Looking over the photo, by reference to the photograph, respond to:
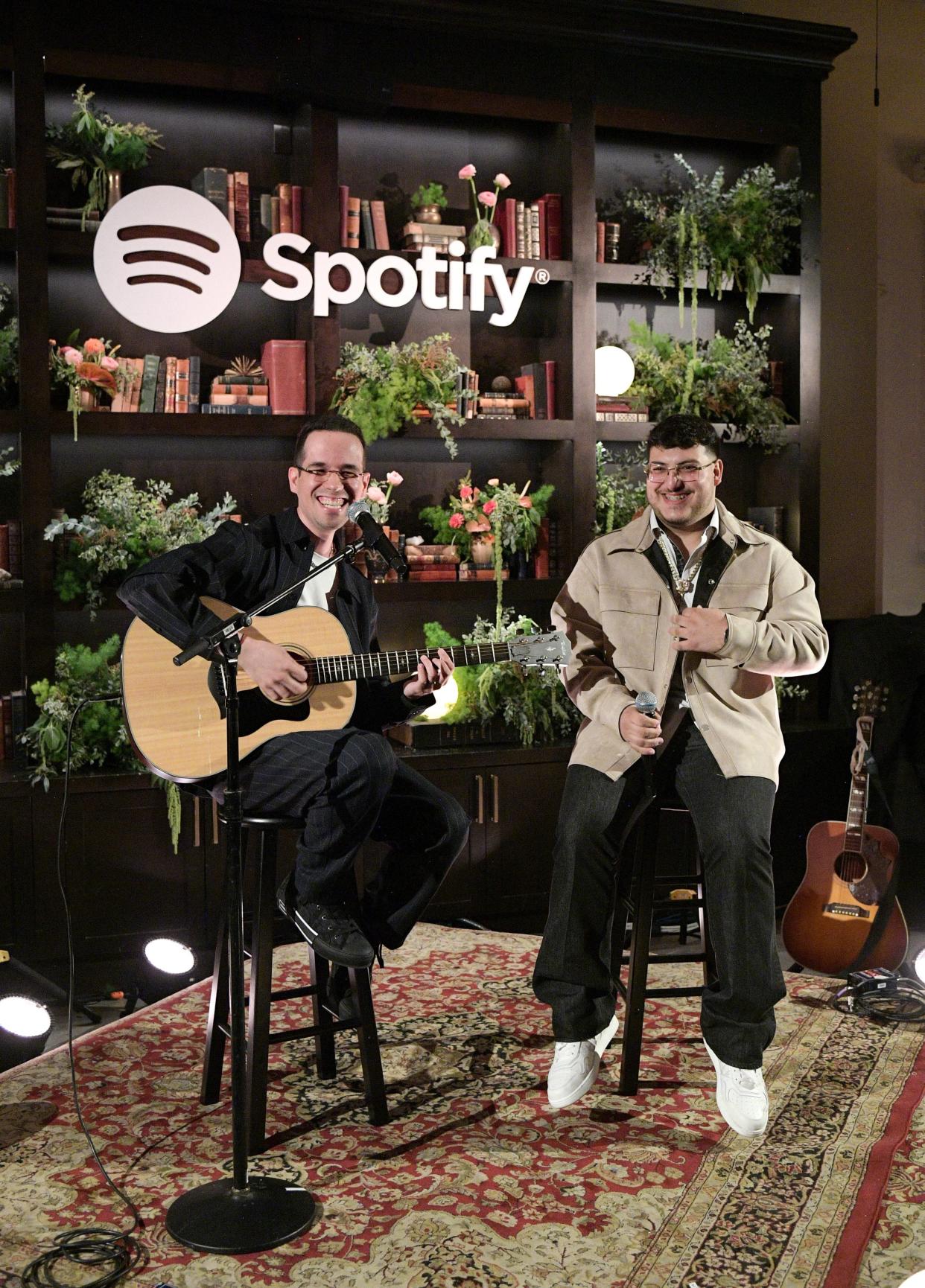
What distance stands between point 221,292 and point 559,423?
1.37 m

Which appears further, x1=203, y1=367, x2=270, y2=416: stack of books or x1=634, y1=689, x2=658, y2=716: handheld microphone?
x1=203, y1=367, x2=270, y2=416: stack of books

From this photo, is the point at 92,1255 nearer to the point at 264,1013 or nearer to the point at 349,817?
the point at 264,1013

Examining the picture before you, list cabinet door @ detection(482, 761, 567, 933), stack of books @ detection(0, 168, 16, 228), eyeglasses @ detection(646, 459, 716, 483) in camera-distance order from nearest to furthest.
Result: eyeglasses @ detection(646, 459, 716, 483) → stack of books @ detection(0, 168, 16, 228) → cabinet door @ detection(482, 761, 567, 933)

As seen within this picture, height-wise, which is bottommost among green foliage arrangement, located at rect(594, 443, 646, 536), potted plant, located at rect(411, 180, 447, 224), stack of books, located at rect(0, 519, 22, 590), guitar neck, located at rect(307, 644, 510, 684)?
guitar neck, located at rect(307, 644, 510, 684)

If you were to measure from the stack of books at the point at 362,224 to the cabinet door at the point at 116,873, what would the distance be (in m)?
2.18

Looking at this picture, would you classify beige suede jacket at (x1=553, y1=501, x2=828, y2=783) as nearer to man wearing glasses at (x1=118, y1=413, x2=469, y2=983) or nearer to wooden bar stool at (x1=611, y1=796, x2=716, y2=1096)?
wooden bar stool at (x1=611, y1=796, x2=716, y2=1096)

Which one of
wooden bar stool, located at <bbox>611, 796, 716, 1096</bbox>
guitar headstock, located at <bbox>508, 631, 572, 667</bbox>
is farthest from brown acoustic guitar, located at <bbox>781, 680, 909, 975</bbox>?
guitar headstock, located at <bbox>508, 631, 572, 667</bbox>

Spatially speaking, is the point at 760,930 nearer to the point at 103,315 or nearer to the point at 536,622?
the point at 536,622

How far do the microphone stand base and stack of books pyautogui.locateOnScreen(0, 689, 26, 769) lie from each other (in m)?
2.27

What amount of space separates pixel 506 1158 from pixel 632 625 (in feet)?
4.24

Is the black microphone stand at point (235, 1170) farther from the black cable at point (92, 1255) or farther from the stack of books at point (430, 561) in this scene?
the stack of books at point (430, 561)

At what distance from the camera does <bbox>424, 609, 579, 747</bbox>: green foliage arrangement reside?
184 inches

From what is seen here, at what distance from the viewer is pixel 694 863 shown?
4.70 metres

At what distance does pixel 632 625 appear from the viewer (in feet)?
10.5
